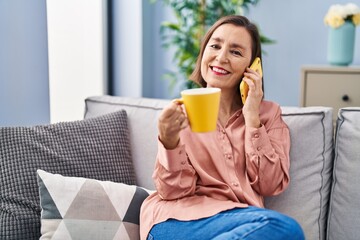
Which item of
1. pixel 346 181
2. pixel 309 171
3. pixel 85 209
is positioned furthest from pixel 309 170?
pixel 85 209

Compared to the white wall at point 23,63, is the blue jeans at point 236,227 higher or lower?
lower

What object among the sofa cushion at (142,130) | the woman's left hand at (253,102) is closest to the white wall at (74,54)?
the sofa cushion at (142,130)

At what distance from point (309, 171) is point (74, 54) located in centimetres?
141

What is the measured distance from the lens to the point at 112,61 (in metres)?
2.86

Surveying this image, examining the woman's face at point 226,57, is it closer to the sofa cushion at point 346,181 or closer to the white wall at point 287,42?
the sofa cushion at point 346,181

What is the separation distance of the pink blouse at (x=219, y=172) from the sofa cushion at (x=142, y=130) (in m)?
0.29

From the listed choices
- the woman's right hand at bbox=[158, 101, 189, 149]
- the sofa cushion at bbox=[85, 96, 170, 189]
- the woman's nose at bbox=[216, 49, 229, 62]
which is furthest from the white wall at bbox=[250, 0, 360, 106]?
the woman's right hand at bbox=[158, 101, 189, 149]

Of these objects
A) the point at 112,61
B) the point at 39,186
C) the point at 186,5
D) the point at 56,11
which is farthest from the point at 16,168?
the point at 186,5

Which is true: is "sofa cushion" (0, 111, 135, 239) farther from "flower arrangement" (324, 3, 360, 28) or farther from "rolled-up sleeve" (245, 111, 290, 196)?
"flower arrangement" (324, 3, 360, 28)

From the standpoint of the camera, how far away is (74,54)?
2.45 metres

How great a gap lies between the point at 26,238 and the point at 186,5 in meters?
2.04

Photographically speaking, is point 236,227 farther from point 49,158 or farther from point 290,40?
point 290,40

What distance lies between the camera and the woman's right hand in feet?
3.74

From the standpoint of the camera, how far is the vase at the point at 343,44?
111 inches
